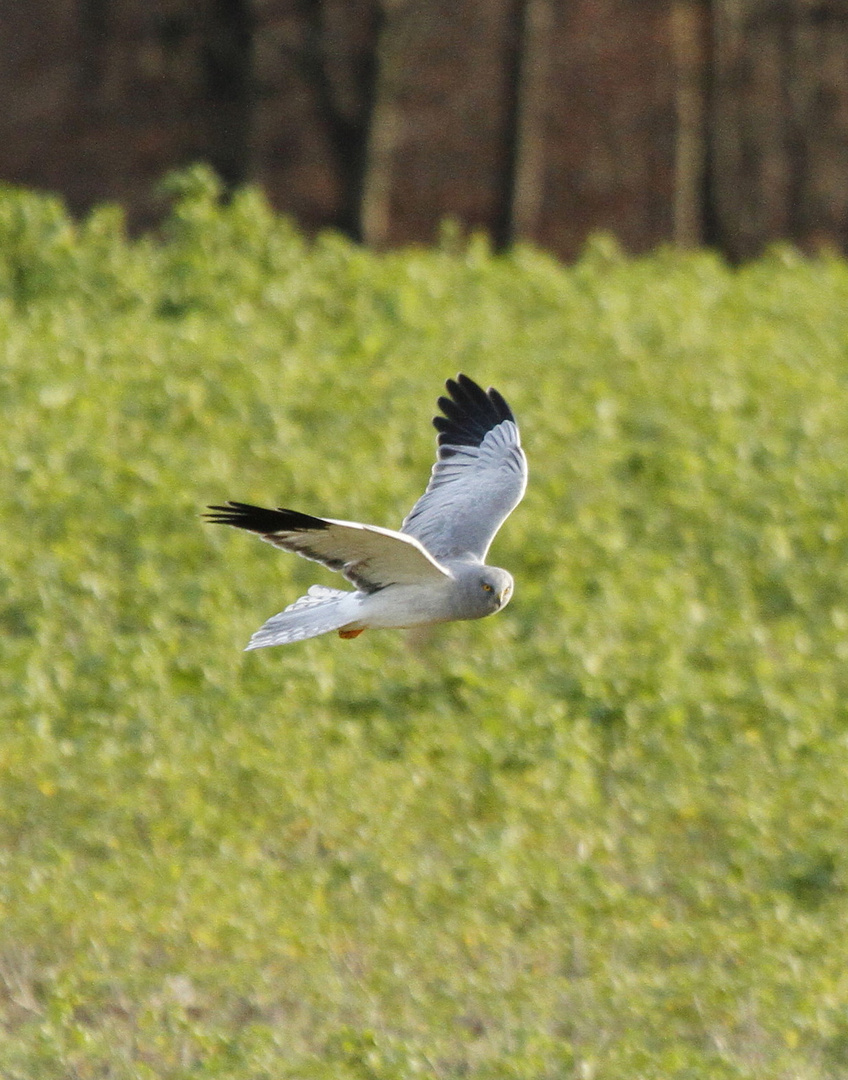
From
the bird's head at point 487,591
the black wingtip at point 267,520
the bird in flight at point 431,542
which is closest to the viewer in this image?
the black wingtip at point 267,520

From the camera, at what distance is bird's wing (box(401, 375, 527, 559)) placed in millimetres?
6613

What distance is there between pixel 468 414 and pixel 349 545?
Result: 163 centimetres

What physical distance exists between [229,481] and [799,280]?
7.07m

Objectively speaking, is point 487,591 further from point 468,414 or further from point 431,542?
point 468,414

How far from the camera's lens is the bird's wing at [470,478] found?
260 inches

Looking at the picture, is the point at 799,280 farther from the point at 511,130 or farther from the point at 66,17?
the point at 66,17

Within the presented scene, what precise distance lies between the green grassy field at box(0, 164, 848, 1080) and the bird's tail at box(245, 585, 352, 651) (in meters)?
1.61

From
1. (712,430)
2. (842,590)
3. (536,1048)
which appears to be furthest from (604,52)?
(536,1048)

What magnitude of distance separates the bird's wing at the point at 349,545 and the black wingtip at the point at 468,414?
51.7 inches

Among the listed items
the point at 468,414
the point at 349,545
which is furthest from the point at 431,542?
the point at 349,545

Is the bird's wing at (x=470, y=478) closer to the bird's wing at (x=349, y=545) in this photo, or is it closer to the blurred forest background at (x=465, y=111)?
the bird's wing at (x=349, y=545)

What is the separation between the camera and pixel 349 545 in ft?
18.8

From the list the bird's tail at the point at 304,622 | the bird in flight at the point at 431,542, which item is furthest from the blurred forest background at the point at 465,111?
the bird's tail at the point at 304,622

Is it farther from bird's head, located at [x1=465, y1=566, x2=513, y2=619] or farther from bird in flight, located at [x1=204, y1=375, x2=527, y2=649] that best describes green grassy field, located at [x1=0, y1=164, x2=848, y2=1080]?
bird's head, located at [x1=465, y1=566, x2=513, y2=619]
